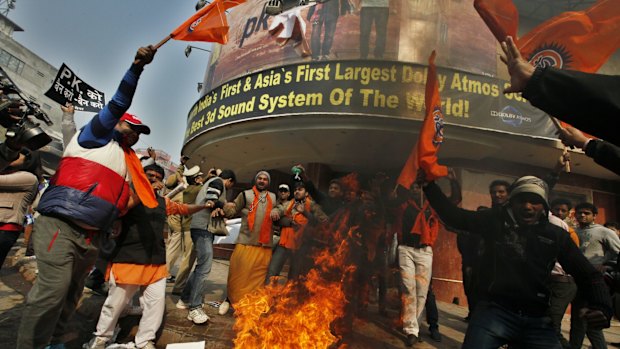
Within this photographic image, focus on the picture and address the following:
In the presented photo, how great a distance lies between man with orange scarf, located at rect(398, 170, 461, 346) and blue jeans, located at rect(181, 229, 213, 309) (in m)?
2.67

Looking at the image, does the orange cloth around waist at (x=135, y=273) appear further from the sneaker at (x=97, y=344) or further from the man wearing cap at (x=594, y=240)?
the man wearing cap at (x=594, y=240)

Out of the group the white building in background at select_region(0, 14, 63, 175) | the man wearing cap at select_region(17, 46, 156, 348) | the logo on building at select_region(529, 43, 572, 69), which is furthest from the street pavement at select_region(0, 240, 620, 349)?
the white building in background at select_region(0, 14, 63, 175)

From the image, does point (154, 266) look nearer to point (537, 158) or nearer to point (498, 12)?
point (498, 12)

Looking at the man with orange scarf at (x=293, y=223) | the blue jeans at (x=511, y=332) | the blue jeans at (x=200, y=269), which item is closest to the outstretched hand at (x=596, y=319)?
the blue jeans at (x=511, y=332)

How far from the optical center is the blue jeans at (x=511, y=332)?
2.22 metres

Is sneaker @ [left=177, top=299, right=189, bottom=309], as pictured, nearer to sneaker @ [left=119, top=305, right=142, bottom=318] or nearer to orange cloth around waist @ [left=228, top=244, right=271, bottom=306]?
orange cloth around waist @ [left=228, top=244, right=271, bottom=306]

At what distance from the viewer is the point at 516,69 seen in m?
1.52

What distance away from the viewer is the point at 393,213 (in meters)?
5.27

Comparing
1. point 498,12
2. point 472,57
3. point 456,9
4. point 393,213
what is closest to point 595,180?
point 472,57

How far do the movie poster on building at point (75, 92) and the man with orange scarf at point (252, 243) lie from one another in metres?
2.41

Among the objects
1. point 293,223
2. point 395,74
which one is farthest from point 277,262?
point 395,74

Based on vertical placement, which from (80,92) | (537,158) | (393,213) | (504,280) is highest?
(537,158)

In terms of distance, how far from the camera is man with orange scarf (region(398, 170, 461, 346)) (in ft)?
13.5

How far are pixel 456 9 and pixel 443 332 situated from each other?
8472 mm
